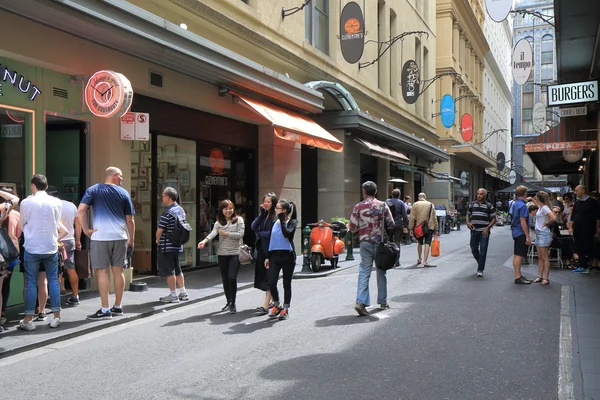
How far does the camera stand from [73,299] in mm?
8977

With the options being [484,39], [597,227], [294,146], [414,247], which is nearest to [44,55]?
[294,146]

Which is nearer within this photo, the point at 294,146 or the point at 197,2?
the point at 197,2

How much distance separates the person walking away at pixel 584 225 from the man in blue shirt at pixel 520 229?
2123 millimetres

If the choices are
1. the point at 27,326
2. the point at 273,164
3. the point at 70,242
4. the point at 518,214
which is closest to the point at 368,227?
the point at 518,214

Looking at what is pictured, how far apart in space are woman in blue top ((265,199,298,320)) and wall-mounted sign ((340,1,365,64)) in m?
9.71

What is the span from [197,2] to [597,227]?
31.0 feet

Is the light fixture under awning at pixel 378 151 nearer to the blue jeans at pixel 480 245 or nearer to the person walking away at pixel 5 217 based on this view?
the blue jeans at pixel 480 245

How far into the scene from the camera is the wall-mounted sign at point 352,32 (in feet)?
55.1

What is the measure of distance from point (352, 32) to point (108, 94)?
9447 millimetres

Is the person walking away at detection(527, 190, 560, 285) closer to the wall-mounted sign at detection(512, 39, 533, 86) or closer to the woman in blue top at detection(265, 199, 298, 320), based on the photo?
the wall-mounted sign at detection(512, 39, 533, 86)

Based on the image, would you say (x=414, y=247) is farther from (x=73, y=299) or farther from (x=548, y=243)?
(x=73, y=299)

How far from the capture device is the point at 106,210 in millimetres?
8055

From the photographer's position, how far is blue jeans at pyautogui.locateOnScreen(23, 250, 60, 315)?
7.28m

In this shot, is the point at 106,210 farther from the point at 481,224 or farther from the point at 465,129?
the point at 465,129
